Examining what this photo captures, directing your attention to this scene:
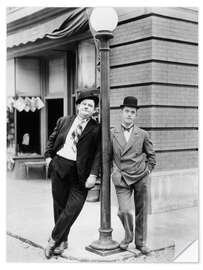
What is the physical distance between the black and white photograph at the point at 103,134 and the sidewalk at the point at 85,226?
17mm

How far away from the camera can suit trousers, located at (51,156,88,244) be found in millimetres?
5070

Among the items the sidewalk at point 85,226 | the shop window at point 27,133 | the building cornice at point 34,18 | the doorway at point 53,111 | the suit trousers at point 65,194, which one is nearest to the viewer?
the suit trousers at point 65,194

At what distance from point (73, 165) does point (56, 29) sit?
4.22m

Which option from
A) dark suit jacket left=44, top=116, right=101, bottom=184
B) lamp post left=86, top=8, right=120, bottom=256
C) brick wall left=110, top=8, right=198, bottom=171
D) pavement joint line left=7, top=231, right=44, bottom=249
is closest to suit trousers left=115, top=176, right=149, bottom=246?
lamp post left=86, top=8, right=120, bottom=256

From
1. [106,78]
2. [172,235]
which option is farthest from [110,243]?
[106,78]

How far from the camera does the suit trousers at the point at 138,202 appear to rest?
5.03 meters

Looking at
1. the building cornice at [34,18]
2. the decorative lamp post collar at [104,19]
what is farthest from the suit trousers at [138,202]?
the building cornice at [34,18]

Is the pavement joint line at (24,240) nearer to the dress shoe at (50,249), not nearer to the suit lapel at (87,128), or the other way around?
the dress shoe at (50,249)

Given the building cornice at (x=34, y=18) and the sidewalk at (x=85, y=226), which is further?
the building cornice at (x=34, y=18)

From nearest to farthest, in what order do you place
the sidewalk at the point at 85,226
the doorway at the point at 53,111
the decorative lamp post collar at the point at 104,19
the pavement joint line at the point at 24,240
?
the decorative lamp post collar at the point at 104,19
the sidewalk at the point at 85,226
the pavement joint line at the point at 24,240
the doorway at the point at 53,111

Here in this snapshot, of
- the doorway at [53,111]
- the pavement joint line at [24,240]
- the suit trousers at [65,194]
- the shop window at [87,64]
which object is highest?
the shop window at [87,64]

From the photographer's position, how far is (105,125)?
5.08 meters

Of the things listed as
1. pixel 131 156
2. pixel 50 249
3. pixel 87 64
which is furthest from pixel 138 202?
pixel 87 64

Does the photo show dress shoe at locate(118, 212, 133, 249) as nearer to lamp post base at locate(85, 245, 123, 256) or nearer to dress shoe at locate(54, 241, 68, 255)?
Answer: lamp post base at locate(85, 245, 123, 256)
